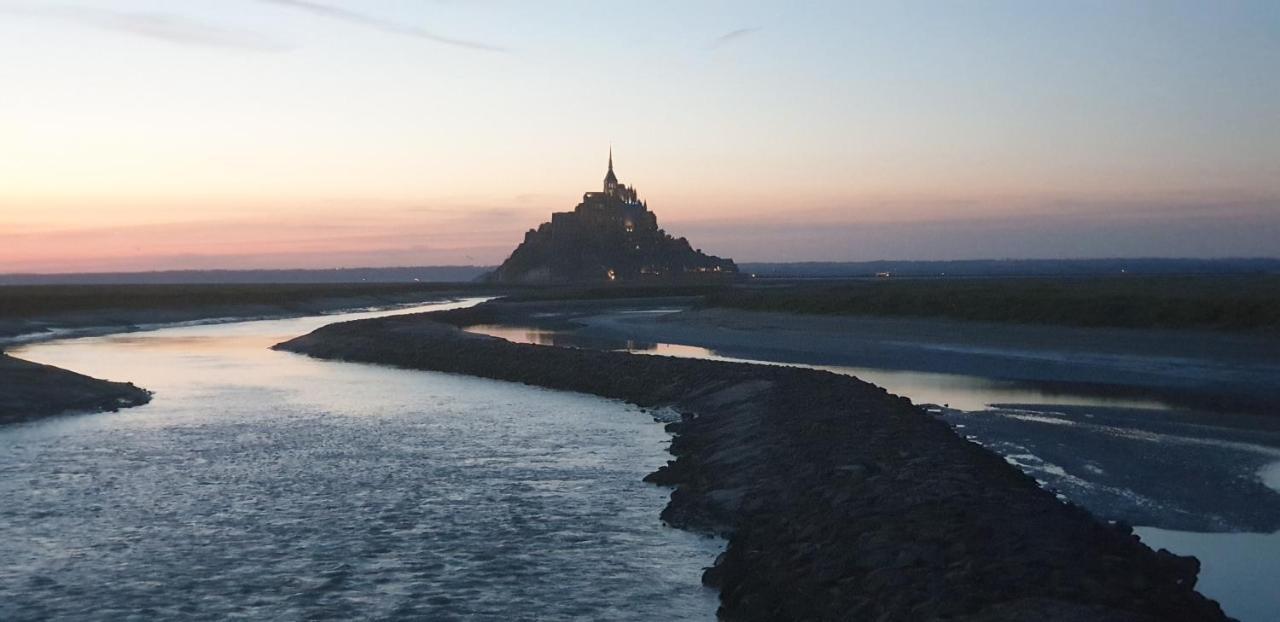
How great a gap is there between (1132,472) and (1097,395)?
12.4 m

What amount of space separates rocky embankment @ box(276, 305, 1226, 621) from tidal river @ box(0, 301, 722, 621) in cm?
96

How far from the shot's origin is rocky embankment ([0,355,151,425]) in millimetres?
27719

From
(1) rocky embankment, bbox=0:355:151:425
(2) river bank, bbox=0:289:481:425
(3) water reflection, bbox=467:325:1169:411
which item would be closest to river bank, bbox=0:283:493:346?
(2) river bank, bbox=0:289:481:425

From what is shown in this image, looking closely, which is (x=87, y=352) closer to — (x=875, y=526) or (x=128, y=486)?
(x=128, y=486)

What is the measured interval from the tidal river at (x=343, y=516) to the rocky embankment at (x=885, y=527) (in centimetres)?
96

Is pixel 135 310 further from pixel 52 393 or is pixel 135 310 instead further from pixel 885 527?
pixel 885 527

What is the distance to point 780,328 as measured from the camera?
210 feet

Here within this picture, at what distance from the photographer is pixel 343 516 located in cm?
1630

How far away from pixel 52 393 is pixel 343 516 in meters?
17.8

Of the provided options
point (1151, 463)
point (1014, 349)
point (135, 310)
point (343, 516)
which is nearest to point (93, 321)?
point (135, 310)

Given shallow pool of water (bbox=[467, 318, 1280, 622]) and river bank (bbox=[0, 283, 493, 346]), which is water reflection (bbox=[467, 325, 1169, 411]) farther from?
river bank (bbox=[0, 283, 493, 346])

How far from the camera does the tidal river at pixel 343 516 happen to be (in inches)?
485

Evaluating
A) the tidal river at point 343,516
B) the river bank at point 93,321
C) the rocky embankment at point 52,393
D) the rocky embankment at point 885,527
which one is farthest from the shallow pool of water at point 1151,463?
the river bank at point 93,321

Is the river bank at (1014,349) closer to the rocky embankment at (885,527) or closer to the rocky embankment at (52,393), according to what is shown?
the rocky embankment at (885,527)
